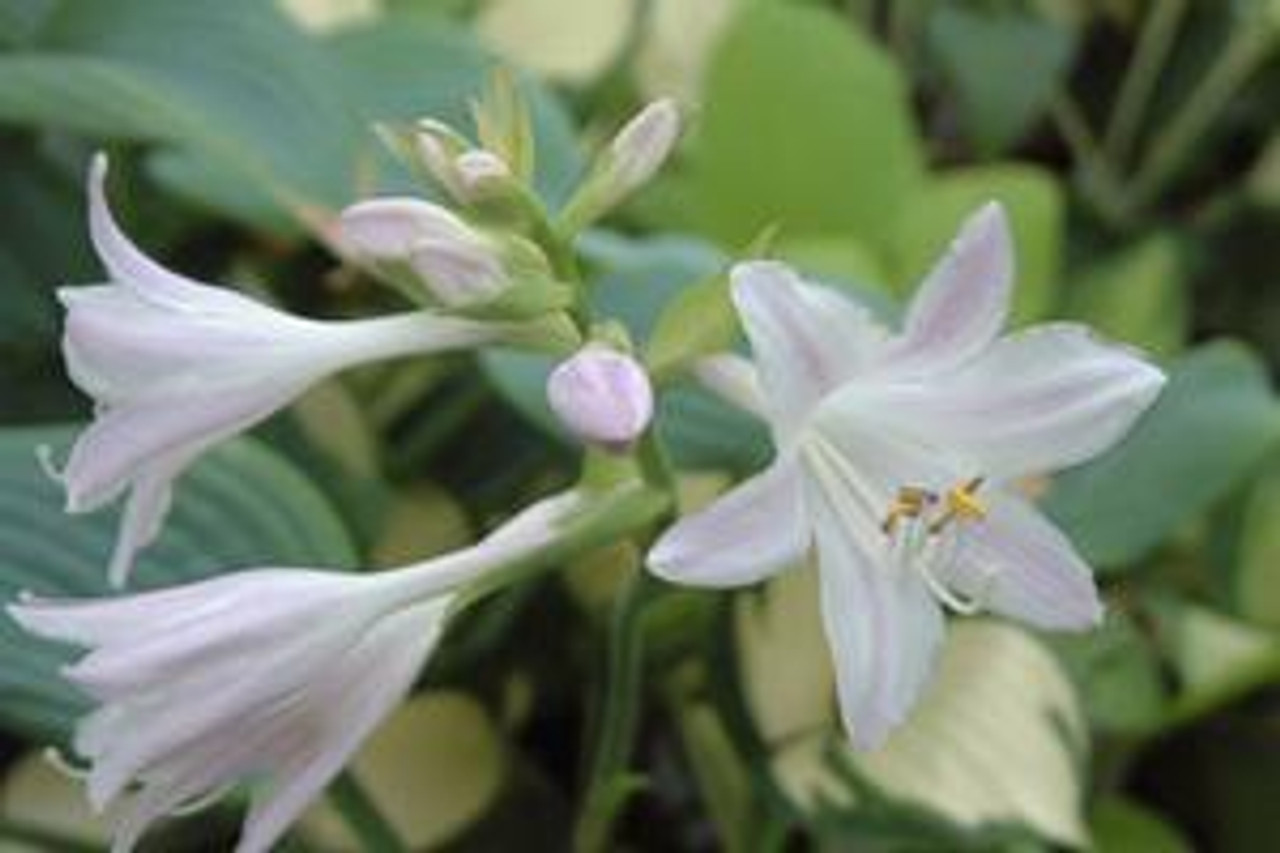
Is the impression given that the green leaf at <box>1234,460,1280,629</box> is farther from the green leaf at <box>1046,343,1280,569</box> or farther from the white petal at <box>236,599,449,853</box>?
the white petal at <box>236,599,449,853</box>

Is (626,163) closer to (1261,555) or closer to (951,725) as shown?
(951,725)

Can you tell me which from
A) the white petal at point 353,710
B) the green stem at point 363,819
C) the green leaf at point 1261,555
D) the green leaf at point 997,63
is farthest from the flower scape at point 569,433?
the green leaf at point 997,63

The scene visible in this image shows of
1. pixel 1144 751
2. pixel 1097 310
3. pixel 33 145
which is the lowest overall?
pixel 1144 751

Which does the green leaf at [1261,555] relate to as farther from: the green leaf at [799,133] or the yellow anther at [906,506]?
the yellow anther at [906,506]

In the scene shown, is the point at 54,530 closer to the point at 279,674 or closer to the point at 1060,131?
the point at 279,674

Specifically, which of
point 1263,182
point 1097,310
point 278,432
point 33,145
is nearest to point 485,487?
point 278,432

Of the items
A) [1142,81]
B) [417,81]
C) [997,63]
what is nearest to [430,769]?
[417,81]
